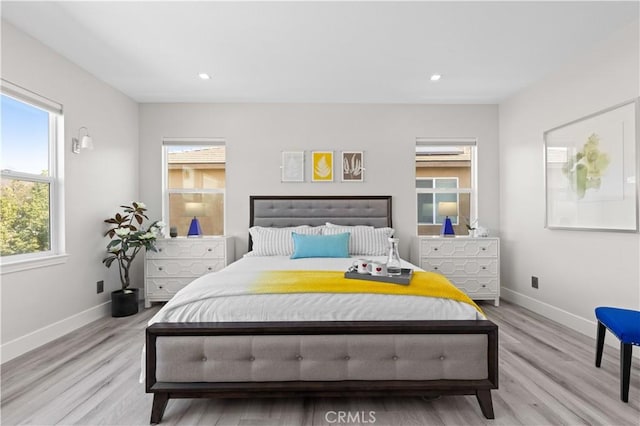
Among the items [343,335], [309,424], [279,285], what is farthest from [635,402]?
[279,285]

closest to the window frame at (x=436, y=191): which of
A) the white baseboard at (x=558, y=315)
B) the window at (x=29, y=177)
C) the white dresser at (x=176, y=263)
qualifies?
the white baseboard at (x=558, y=315)

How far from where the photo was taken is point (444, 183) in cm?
454

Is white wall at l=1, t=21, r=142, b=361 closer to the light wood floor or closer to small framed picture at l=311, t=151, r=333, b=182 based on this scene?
the light wood floor

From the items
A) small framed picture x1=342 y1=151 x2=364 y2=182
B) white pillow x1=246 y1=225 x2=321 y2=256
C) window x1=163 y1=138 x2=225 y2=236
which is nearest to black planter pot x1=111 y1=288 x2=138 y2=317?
window x1=163 y1=138 x2=225 y2=236

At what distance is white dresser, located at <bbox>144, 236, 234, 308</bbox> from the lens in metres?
3.93

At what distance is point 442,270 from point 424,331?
92.2 inches

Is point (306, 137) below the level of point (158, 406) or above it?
above

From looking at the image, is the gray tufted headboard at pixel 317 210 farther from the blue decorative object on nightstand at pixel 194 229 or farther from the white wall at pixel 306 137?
the blue decorative object on nightstand at pixel 194 229

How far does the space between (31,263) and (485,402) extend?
345 cm

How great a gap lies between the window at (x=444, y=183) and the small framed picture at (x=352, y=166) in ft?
2.62

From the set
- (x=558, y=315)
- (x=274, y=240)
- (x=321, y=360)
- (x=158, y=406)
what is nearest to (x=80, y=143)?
(x=274, y=240)

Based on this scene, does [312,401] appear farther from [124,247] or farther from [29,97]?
[29,97]

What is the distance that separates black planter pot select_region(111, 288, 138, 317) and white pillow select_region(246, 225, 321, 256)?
53.2 inches

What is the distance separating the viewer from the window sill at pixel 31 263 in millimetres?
2531
